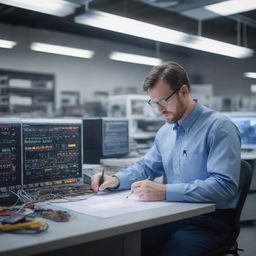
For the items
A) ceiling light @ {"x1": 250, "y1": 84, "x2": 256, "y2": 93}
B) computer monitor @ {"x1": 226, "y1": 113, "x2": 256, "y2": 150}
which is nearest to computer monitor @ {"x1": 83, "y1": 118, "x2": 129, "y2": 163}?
computer monitor @ {"x1": 226, "y1": 113, "x2": 256, "y2": 150}

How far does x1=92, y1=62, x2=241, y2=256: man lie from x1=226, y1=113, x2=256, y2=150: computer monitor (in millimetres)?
2171

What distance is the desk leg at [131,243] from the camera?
46.9 inches

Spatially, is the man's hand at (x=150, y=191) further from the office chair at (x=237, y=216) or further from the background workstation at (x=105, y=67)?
the background workstation at (x=105, y=67)

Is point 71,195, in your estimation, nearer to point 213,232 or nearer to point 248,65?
point 213,232

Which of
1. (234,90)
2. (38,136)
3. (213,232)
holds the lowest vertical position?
(213,232)

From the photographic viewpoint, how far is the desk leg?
3.91 feet

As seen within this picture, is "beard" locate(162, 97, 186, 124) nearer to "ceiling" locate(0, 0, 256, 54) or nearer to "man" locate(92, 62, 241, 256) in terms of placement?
"man" locate(92, 62, 241, 256)

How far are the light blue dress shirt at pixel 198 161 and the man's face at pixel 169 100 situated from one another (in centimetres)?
5

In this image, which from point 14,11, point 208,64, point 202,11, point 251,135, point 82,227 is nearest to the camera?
point 82,227

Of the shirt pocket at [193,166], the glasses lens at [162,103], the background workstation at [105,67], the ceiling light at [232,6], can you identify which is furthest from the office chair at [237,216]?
the background workstation at [105,67]

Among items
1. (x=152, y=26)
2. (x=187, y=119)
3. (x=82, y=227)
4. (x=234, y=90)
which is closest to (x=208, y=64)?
(x=234, y=90)

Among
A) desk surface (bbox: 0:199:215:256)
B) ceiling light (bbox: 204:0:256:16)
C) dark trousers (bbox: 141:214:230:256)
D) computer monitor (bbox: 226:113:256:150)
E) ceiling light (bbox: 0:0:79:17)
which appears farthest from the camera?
computer monitor (bbox: 226:113:256:150)

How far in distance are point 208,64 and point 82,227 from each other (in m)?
9.58

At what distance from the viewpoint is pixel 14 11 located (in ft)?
20.3
